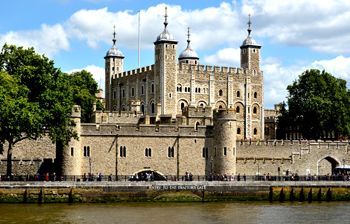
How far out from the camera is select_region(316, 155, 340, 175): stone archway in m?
63.6

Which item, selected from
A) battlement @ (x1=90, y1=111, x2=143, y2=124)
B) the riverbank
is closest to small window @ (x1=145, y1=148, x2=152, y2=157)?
the riverbank

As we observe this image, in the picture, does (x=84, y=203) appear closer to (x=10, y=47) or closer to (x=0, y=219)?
(x=0, y=219)

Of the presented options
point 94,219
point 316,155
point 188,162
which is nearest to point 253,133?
point 316,155

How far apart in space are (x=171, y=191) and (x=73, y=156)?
8.58 m

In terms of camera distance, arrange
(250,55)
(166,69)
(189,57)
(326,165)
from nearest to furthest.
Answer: (326,165), (166,69), (250,55), (189,57)

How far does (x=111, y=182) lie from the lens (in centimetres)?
4797

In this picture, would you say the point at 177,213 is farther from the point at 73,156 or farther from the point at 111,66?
the point at 111,66

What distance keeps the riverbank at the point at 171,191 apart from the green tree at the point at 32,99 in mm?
3092

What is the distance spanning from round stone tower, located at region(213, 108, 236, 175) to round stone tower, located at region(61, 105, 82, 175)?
456 inches

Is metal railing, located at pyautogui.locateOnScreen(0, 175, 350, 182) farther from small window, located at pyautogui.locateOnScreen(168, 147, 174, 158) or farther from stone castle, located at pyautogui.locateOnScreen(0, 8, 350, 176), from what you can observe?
small window, located at pyautogui.locateOnScreen(168, 147, 174, 158)

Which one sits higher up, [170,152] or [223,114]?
[223,114]

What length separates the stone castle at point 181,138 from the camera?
174 feet

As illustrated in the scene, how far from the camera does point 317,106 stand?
75.6 m

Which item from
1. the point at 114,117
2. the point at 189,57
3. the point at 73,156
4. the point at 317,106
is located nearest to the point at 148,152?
the point at 73,156
